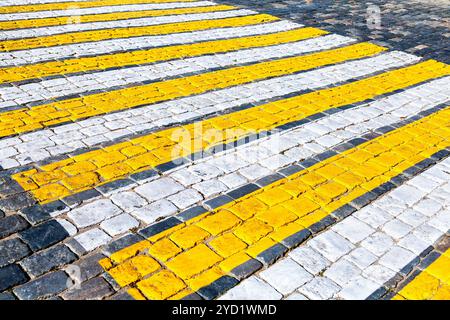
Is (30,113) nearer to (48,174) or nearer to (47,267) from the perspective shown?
(48,174)

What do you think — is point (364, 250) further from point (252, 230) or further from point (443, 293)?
point (252, 230)

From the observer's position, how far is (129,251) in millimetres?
3855

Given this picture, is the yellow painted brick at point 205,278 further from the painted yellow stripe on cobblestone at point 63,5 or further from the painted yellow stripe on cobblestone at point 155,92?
the painted yellow stripe on cobblestone at point 63,5

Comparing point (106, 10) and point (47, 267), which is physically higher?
point (106, 10)

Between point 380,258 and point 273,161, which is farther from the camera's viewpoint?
point 273,161

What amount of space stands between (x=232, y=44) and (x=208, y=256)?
18.5ft

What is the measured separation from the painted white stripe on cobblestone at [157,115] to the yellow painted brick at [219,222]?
1729 millimetres

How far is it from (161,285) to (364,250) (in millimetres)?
1648

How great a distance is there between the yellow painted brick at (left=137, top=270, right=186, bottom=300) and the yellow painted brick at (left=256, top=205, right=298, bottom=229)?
1.04m

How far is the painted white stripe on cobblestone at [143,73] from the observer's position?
6357 mm

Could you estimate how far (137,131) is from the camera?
5621mm

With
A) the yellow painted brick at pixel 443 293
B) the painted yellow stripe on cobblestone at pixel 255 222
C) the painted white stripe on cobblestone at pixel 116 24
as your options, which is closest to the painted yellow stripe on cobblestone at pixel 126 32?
the painted white stripe on cobblestone at pixel 116 24

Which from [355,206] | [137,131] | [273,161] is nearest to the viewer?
[355,206]
